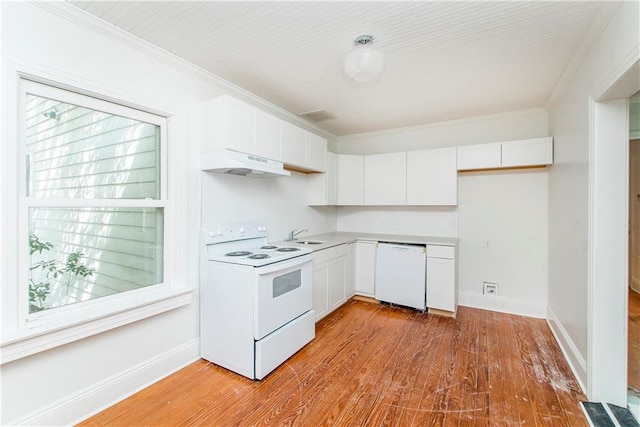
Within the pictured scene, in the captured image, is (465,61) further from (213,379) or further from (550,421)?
(213,379)

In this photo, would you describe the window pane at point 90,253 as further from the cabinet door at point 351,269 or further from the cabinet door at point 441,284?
the cabinet door at point 441,284

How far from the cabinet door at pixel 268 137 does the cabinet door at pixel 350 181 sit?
1.44 metres

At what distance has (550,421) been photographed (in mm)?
1692

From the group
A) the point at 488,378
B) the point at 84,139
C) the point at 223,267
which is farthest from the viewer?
the point at 223,267

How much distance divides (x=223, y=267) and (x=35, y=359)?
115 centimetres

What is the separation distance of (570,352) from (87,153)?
4044mm

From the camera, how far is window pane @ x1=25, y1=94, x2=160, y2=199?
165 centimetres

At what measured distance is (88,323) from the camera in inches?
67.2

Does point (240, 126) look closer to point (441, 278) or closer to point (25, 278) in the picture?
point (25, 278)

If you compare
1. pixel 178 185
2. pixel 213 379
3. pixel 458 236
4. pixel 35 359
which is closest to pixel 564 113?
pixel 458 236

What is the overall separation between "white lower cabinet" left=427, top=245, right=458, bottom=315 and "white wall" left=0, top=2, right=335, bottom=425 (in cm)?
238

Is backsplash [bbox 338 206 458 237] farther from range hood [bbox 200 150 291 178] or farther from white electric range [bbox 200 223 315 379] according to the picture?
range hood [bbox 200 150 291 178]

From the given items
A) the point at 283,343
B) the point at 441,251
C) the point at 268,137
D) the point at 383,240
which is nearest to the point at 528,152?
the point at 441,251

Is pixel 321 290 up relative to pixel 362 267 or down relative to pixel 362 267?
down
